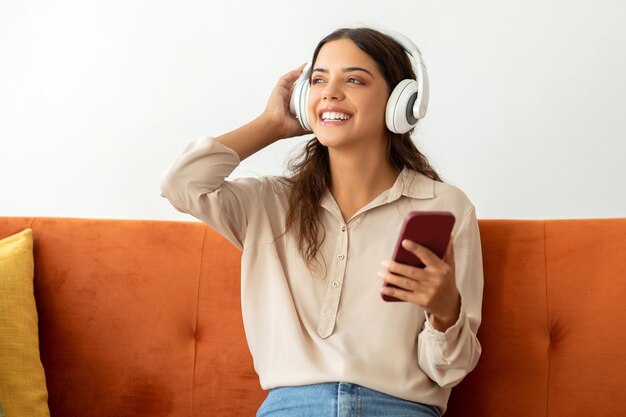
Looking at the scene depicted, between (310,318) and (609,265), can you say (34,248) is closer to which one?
(310,318)

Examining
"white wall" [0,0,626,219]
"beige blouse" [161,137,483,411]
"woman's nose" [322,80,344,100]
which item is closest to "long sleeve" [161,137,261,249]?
"beige blouse" [161,137,483,411]

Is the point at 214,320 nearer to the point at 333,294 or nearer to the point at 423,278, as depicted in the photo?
the point at 333,294

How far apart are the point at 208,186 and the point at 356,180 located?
1.05 ft

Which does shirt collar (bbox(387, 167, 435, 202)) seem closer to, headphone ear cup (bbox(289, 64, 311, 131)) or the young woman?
the young woman

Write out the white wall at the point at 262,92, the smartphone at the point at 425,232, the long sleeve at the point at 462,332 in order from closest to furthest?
the smartphone at the point at 425,232
the long sleeve at the point at 462,332
the white wall at the point at 262,92

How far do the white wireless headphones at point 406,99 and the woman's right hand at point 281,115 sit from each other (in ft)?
0.31

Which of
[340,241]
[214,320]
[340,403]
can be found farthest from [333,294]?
[214,320]

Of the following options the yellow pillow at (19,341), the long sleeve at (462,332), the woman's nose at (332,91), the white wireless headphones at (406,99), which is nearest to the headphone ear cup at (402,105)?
the white wireless headphones at (406,99)

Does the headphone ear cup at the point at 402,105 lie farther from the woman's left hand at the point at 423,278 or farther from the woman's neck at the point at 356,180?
the woman's left hand at the point at 423,278

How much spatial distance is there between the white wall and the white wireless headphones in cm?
54

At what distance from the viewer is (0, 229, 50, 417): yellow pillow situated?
1.60 m

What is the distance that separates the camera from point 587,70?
2.08m

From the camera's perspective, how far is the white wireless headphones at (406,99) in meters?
1.55

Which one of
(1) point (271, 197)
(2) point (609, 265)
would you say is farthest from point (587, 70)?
(1) point (271, 197)
